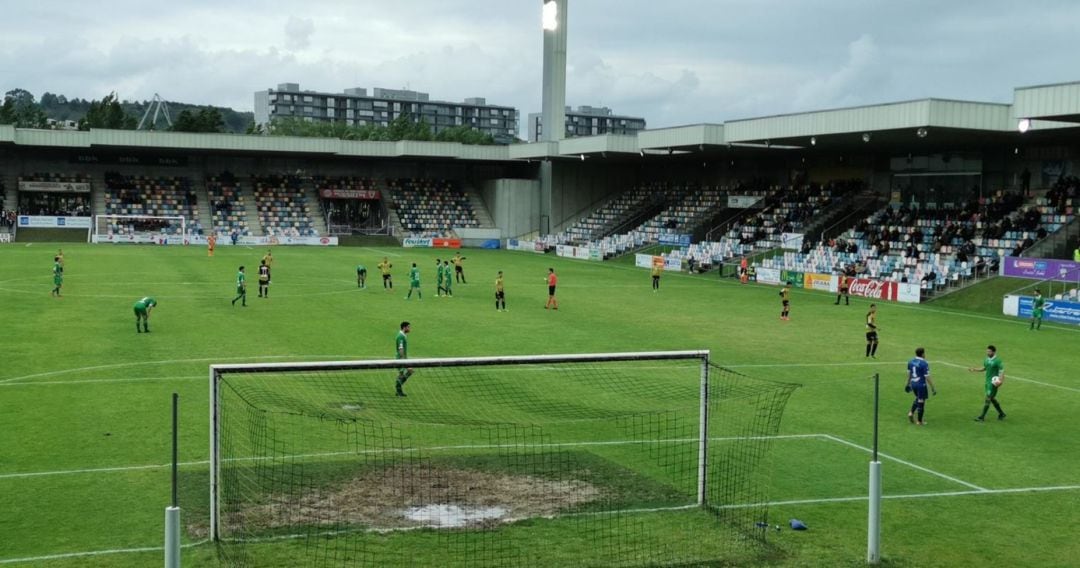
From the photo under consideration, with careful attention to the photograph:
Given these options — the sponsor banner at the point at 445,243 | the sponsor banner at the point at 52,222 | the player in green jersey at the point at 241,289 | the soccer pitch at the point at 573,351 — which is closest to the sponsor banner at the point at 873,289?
the soccer pitch at the point at 573,351

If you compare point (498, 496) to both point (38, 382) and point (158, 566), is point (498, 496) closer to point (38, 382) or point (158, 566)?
point (158, 566)

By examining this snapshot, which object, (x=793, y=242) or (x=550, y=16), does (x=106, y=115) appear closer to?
(x=550, y=16)

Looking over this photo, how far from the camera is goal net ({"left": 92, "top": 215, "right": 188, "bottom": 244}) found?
3083 inches

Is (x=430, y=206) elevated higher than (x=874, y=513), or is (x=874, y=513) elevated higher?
(x=430, y=206)

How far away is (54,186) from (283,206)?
18.9 meters

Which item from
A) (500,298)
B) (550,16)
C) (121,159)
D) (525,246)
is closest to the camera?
(500,298)

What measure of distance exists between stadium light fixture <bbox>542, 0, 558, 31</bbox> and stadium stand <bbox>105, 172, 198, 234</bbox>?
34394 mm

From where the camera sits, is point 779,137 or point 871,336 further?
point 779,137

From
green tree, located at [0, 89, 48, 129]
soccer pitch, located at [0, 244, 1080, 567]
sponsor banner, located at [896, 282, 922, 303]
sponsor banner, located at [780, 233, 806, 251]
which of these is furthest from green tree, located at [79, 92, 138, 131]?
sponsor banner, located at [896, 282, 922, 303]

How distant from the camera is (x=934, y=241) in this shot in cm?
5288

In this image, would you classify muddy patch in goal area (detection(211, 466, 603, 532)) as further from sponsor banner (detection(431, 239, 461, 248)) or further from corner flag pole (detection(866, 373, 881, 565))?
sponsor banner (detection(431, 239, 461, 248))

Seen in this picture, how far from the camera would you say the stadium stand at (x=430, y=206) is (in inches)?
3573

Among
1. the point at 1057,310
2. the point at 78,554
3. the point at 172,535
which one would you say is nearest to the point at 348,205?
the point at 1057,310

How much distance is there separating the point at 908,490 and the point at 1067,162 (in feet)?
149
